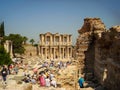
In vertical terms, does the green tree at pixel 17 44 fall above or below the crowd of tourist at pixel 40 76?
above

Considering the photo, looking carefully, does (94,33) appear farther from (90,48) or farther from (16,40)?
(16,40)

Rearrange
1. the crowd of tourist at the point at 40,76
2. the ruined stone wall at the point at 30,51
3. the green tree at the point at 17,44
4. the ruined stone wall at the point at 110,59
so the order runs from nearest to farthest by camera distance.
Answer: the ruined stone wall at the point at 110,59, the crowd of tourist at the point at 40,76, the green tree at the point at 17,44, the ruined stone wall at the point at 30,51

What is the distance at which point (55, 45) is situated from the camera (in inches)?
3322

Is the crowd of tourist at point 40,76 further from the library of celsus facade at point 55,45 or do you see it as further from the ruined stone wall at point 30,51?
the ruined stone wall at point 30,51

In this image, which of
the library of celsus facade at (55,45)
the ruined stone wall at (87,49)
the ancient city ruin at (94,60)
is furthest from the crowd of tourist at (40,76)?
the library of celsus facade at (55,45)

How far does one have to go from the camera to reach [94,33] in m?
19.0

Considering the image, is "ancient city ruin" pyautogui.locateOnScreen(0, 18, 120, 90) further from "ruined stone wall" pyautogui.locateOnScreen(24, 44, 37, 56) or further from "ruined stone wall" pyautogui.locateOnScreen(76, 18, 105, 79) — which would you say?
"ruined stone wall" pyautogui.locateOnScreen(24, 44, 37, 56)

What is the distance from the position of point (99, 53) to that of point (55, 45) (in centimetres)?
6796

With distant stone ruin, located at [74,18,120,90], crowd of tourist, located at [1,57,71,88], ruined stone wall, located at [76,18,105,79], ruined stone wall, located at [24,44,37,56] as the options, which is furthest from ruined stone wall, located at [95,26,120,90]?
ruined stone wall, located at [24,44,37,56]

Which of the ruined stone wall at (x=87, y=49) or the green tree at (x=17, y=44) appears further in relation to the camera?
the green tree at (x=17, y=44)

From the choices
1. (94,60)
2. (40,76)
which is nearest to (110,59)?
(40,76)

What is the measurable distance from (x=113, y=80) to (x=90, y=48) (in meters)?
7.45

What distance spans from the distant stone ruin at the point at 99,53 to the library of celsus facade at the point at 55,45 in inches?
2440

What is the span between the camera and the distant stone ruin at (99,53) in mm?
12106
